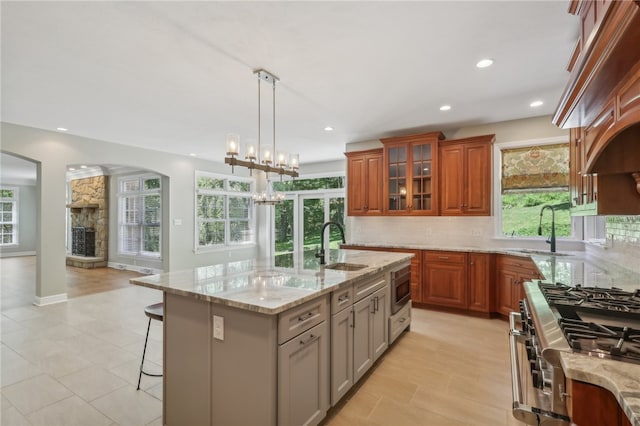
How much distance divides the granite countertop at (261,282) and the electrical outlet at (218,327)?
14cm

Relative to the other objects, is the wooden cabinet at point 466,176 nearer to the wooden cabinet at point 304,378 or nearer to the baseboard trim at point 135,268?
the wooden cabinet at point 304,378

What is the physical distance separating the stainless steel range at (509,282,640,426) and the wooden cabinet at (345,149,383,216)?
3.48 meters

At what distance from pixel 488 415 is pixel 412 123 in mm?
3692

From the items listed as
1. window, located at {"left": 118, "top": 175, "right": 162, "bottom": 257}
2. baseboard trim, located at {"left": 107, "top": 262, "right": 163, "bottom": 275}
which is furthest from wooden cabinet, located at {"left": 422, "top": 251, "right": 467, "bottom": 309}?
window, located at {"left": 118, "top": 175, "right": 162, "bottom": 257}

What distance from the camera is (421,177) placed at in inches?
192

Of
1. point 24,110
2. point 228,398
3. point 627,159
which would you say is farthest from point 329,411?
point 24,110

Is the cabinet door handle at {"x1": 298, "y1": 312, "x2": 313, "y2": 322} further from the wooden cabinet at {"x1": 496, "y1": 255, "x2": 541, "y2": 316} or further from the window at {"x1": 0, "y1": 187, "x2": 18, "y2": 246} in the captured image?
the window at {"x1": 0, "y1": 187, "x2": 18, "y2": 246}

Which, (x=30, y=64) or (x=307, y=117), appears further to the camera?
(x=307, y=117)

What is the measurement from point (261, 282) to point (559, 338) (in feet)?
5.31

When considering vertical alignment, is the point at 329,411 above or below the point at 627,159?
below

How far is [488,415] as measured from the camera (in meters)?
2.19

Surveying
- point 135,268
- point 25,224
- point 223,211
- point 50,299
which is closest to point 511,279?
point 223,211

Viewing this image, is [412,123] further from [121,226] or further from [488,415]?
[121,226]

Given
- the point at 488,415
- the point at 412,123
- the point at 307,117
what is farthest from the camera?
the point at 412,123
